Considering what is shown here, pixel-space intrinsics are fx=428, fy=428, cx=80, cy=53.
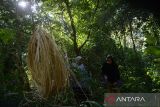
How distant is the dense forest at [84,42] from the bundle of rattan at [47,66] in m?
0.21

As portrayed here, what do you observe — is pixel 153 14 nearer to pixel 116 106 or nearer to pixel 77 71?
pixel 77 71

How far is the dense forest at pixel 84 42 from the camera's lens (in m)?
7.05

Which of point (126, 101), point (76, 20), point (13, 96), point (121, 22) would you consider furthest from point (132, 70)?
point (126, 101)

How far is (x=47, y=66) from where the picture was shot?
15.3ft

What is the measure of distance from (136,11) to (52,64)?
6.86m

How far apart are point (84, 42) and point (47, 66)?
33.1 feet

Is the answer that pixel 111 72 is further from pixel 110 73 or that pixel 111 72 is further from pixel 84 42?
pixel 84 42

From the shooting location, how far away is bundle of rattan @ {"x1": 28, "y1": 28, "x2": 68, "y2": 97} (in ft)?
15.2

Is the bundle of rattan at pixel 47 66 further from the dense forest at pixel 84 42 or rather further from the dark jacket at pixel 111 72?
the dark jacket at pixel 111 72

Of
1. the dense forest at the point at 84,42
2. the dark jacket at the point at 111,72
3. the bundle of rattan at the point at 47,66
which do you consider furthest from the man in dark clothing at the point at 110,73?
the bundle of rattan at the point at 47,66

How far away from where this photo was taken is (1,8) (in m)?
10.7

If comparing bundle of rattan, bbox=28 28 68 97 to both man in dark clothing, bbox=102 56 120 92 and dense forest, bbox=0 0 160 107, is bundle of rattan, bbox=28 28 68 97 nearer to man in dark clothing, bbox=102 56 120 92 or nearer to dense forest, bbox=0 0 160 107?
dense forest, bbox=0 0 160 107

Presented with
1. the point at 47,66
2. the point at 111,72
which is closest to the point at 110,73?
the point at 111,72

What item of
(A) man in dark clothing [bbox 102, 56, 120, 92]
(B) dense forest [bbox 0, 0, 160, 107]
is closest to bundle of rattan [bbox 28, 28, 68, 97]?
(B) dense forest [bbox 0, 0, 160, 107]
